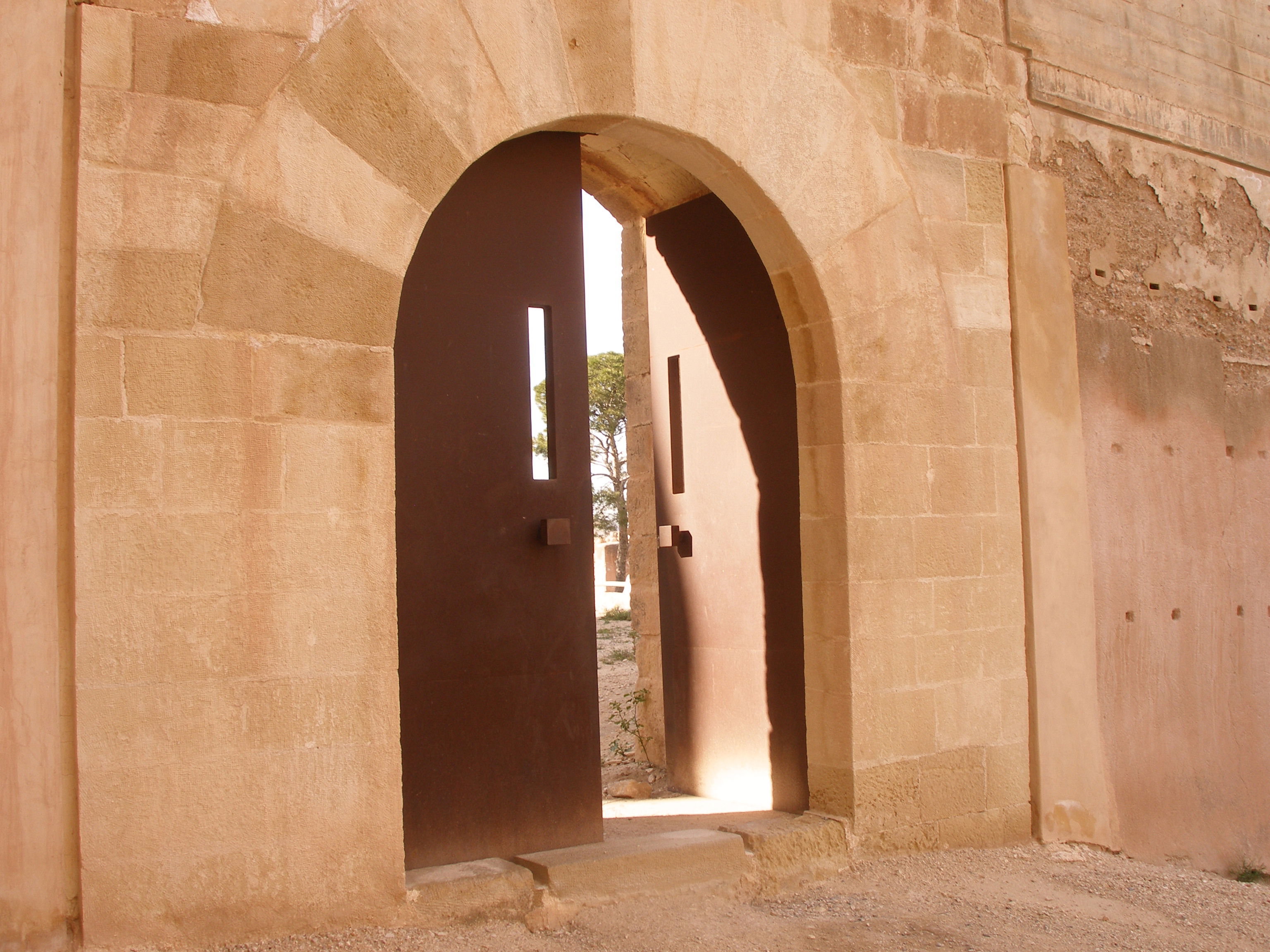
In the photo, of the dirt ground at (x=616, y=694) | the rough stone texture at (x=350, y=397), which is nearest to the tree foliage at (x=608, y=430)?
the dirt ground at (x=616, y=694)

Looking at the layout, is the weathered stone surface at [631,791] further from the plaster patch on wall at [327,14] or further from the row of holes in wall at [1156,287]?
the plaster patch on wall at [327,14]

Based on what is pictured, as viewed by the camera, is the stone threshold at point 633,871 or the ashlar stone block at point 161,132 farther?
the stone threshold at point 633,871

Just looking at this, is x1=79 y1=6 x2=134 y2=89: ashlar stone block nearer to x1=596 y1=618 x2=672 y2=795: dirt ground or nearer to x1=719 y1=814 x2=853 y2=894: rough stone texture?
x1=596 y1=618 x2=672 y2=795: dirt ground

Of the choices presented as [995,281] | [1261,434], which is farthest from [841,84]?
[1261,434]

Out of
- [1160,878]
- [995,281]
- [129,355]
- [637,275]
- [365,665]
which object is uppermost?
[637,275]

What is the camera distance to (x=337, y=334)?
10.2ft

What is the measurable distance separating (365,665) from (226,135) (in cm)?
147

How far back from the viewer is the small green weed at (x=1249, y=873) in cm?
513

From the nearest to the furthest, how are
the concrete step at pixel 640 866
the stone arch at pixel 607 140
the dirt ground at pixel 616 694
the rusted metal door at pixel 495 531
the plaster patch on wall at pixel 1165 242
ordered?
the stone arch at pixel 607 140 < the concrete step at pixel 640 866 < the rusted metal door at pixel 495 531 < the plaster patch on wall at pixel 1165 242 < the dirt ground at pixel 616 694

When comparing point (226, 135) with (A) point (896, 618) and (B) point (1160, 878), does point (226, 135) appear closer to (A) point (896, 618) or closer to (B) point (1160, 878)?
(A) point (896, 618)

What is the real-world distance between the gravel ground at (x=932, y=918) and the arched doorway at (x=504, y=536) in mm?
477

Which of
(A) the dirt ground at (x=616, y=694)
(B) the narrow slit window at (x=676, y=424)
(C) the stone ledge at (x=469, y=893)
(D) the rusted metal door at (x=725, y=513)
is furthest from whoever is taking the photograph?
(A) the dirt ground at (x=616, y=694)

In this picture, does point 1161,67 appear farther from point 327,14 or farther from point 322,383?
point 322,383

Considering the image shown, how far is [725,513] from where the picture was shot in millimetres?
4809
